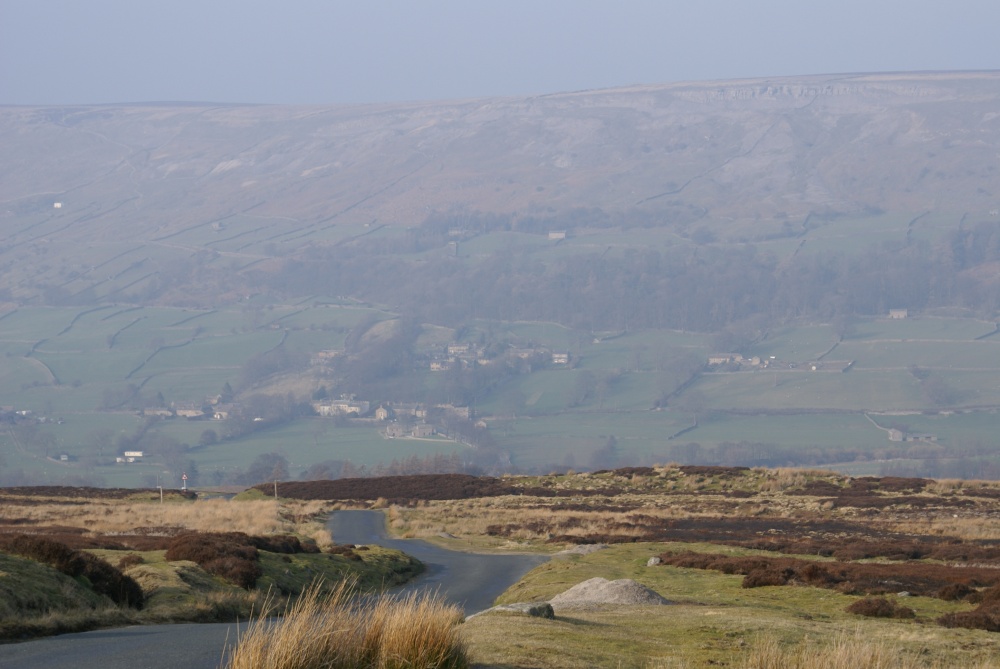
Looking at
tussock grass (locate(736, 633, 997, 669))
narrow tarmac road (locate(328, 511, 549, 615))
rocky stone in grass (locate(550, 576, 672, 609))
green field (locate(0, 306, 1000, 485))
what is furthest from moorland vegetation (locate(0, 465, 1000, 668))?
green field (locate(0, 306, 1000, 485))

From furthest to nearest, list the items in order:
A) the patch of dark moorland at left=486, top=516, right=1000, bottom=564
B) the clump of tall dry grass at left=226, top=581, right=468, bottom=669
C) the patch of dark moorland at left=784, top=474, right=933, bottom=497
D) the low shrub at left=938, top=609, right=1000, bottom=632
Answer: the patch of dark moorland at left=784, top=474, right=933, bottom=497, the patch of dark moorland at left=486, top=516, right=1000, bottom=564, the low shrub at left=938, top=609, right=1000, bottom=632, the clump of tall dry grass at left=226, top=581, right=468, bottom=669

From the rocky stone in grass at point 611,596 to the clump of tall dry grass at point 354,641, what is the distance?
8.44 metres

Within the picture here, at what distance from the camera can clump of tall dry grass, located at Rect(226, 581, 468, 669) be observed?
28.3 feet

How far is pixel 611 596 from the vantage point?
733 inches

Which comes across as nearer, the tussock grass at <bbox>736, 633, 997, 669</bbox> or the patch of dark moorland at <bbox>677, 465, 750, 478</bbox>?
the tussock grass at <bbox>736, 633, 997, 669</bbox>

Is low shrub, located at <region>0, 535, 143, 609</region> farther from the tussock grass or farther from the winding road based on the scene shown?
the tussock grass

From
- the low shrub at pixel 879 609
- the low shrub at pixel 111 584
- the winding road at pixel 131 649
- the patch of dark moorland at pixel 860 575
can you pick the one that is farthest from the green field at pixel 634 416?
the winding road at pixel 131 649

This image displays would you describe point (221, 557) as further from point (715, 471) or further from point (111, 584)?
point (715, 471)

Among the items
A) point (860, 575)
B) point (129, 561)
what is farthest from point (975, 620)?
point (129, 561)

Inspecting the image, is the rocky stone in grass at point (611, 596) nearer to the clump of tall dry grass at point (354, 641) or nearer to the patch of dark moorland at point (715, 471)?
the clump of tall dry grass at point (354, 641)

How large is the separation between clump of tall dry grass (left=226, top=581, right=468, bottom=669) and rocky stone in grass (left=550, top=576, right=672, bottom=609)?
27.7ft

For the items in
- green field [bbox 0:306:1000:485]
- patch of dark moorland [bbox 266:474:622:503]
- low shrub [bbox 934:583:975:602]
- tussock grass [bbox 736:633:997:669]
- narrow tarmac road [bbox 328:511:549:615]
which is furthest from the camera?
green field [bbox 0:306:1000:485]

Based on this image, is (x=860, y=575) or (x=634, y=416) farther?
(x=634, y=416)

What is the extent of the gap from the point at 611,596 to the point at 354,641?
10.0 meters
